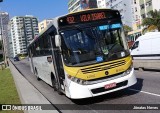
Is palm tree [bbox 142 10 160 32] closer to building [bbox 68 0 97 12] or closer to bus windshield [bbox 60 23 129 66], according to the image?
bus windshield [bbox 60 23 129 66]

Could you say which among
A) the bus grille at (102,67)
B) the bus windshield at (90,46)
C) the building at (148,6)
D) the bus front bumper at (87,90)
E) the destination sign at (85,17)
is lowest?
the bus front bumper at (87,90)

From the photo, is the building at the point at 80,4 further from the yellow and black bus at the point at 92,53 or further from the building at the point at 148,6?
the yellow and black bus at the point at 92,53

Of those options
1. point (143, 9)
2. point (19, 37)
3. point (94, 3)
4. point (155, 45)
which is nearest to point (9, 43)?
point (19, 37)

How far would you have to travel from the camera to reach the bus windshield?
1075 cm

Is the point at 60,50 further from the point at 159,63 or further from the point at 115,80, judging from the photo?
the point at 159,63

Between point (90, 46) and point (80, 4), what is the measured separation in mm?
130223

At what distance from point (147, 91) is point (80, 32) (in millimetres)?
3258

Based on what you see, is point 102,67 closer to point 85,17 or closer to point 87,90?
point 87,90

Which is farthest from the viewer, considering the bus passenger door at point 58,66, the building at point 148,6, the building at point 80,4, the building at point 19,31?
the building at point 19,31

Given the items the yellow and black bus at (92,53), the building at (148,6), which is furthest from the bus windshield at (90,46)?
the building at (148,6)

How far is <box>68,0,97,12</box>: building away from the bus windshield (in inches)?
4032

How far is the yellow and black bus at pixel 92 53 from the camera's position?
10578 millimetres

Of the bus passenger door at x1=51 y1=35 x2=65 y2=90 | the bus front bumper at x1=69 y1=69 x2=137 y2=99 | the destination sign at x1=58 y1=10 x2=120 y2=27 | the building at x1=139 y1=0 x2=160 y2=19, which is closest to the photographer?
the bus front bumper at x1=69 y1=69 x2=137 y2=99

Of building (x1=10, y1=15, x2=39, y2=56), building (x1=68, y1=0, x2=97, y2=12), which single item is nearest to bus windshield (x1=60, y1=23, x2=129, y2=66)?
building (x1=68, y1=0, x2=97, y2=12)
